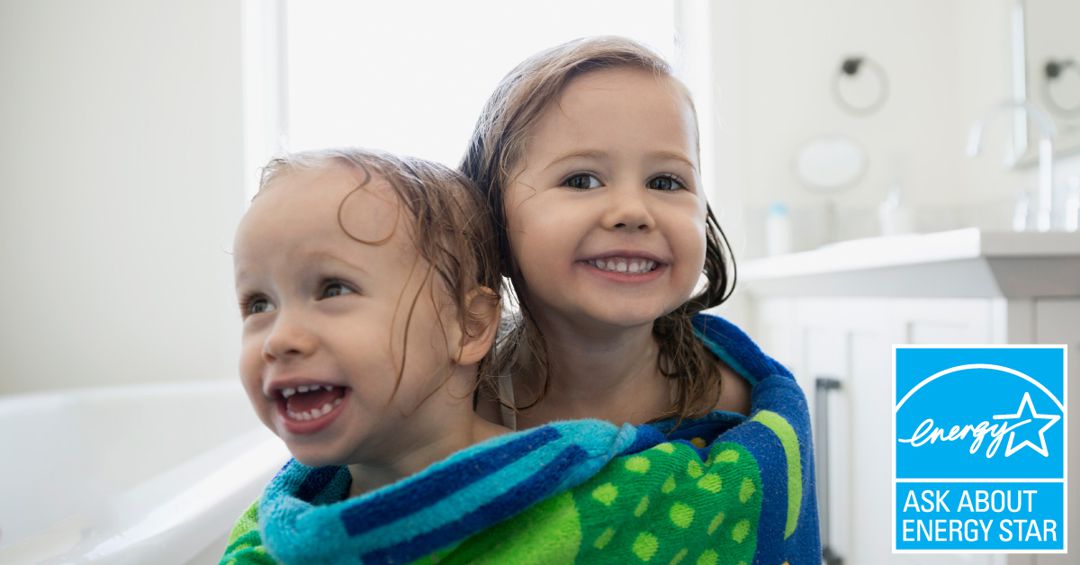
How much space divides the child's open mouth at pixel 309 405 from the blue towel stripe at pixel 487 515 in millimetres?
105

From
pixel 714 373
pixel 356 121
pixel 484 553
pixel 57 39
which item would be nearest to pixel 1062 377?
pixel 714 373

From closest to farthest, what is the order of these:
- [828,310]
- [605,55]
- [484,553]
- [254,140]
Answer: [484,553]
[605,55]
[828,310]
[254,140]

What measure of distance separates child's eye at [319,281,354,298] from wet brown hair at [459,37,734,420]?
214mm

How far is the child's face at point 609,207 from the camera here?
0.71 metres

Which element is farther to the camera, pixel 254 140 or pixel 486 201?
pixel 254 140

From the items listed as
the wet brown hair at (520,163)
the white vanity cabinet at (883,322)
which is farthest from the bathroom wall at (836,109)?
the wet brown hair at (520,163)

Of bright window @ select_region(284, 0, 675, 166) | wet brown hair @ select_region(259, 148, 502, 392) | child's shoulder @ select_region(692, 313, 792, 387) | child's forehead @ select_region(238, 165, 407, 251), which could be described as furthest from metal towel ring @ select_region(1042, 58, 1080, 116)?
child's forehead @ select_region(238, 165, 407, 251)

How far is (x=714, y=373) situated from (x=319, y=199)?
477 mm

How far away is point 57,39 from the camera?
2.13m

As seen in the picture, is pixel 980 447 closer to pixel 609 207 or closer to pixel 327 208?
pixel 609 207

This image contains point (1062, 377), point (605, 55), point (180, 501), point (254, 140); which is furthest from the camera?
point (254, 140)

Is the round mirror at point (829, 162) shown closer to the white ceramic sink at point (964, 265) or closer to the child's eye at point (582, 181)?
the white ceramic sink at point (964, 265)

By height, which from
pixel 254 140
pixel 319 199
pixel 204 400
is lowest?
pixel 204 400

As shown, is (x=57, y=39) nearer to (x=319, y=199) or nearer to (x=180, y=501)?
(x=180, y=501)
